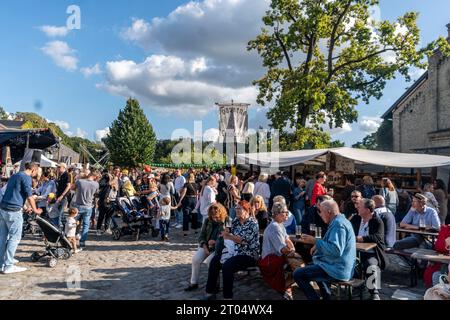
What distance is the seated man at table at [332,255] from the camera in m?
4.36

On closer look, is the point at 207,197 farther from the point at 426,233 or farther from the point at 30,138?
the point at 30,138

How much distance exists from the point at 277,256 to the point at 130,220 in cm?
586

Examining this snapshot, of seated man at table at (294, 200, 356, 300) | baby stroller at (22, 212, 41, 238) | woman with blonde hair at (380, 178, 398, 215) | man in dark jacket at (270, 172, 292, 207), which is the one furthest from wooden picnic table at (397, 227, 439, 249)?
baby stroller at (22, 212, 41, 238)

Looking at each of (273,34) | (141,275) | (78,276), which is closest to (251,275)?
(141,275)

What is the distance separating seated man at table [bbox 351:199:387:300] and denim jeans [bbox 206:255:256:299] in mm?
1773

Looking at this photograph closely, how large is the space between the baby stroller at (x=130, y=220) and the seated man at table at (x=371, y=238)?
6251 mm

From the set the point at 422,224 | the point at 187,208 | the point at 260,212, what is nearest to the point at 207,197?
the point at 187,208

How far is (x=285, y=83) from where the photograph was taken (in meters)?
20.5

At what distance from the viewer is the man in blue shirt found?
20.4 feet

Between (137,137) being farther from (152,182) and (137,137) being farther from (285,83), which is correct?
(152,182)

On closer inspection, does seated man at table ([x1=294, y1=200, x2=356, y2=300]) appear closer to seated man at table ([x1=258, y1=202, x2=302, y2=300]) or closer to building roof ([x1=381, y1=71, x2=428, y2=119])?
seated man at table ([x1=258, y1=202, x2=302, y2=300])

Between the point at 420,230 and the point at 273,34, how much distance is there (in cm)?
1656

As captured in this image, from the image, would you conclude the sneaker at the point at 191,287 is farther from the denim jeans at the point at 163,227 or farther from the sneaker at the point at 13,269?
the denim jeans at the point at 163,227

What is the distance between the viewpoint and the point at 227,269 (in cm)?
512
